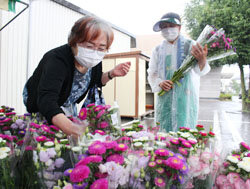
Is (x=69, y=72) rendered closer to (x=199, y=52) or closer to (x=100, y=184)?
(x=100, y=184)

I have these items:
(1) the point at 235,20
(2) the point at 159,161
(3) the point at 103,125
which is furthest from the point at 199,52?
(1) the point at 235,20

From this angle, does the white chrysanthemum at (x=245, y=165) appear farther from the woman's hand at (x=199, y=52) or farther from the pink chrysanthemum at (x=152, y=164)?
the woman's hand at (x=199, y=52)

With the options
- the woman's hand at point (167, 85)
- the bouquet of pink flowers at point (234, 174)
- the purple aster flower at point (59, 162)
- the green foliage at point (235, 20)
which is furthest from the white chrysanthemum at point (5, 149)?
the green foliage at point (235, 20)

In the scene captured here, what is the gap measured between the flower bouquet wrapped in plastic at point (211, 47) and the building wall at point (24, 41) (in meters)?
3.89

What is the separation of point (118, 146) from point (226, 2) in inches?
529

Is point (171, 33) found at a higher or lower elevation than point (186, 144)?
higher

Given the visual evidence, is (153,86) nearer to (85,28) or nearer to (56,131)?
(85,28)

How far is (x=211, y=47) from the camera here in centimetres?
203

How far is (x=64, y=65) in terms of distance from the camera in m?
1.26

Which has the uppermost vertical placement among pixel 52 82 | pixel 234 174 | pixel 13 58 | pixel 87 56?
pixel 13 58

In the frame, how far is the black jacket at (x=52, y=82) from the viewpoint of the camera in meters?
1.08

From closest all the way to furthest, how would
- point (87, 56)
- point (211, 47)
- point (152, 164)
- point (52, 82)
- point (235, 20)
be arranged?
point (152, 164) < point (52, 82) < point (87, 56) < point (211, 47) < point (235, 20)

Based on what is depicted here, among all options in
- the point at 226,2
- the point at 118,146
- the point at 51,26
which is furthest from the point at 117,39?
the point at 118,146

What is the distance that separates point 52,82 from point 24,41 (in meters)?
4.38
